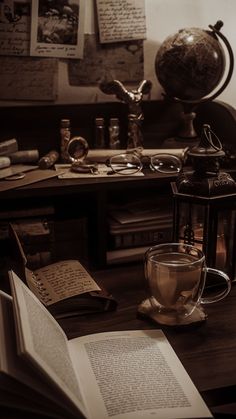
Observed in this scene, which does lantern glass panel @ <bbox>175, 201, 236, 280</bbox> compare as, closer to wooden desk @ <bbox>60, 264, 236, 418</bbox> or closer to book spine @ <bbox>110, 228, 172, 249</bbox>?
wooden desk @ <bbox>60, 264, 236, 418</bbox>

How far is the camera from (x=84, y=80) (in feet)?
6.29

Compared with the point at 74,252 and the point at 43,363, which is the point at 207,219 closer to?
the point at 43,363

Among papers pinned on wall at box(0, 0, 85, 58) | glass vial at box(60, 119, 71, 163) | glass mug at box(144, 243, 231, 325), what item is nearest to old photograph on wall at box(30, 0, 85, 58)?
papers pinned on wall at box(0, 0, 85, 58)

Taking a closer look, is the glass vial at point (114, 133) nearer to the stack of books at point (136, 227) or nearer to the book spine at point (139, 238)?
the stack of books at point (136, 227)

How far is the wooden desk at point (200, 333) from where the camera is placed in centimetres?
85

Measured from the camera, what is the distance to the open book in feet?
2.45

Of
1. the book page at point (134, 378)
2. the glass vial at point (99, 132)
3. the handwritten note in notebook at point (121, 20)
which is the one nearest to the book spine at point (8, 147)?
the glass vial at point (99, 132)

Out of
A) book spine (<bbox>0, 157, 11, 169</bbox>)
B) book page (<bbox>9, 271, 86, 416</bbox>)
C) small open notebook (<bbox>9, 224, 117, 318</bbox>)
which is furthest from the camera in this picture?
book spine (<bbox>0, 157, 11, 169</bbox>)

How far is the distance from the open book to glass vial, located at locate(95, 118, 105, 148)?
0.96 meters

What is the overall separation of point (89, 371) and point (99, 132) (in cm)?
111

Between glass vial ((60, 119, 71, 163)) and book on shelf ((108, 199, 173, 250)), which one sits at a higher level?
glass vial ((60, 119, 71, 163))

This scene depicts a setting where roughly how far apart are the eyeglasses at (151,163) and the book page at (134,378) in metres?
0.75

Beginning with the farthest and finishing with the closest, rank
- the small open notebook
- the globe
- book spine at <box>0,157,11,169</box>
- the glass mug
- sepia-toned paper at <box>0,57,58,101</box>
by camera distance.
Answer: sepia-toned paper at <box>0,57,58,101</box> → the globe → book spine at <box>0,157,11,169</box> → the small open notebook → the glass mug

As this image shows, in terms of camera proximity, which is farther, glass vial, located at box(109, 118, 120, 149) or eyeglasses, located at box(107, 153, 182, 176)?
glass vial, located at box(109, 118, 120, 149)
